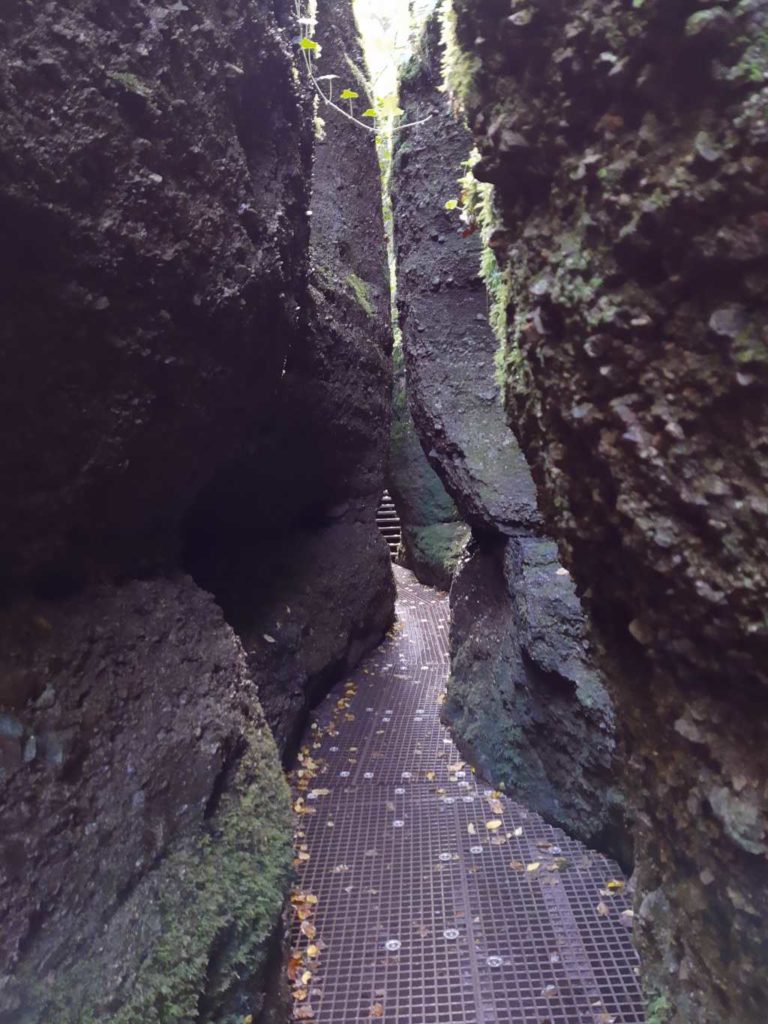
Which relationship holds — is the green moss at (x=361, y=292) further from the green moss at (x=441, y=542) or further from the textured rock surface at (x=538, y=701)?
the green moss at (x=441, y=542)

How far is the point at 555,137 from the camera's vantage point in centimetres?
174

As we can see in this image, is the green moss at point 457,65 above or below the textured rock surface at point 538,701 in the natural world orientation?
above

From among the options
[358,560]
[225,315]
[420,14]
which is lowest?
[358,560]

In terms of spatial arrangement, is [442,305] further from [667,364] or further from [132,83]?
[667,364]

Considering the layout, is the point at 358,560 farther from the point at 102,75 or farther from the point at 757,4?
the point at 757,4

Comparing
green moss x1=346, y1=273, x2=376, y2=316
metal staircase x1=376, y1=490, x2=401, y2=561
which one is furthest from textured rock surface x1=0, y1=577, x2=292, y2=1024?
metal staircase x1=376, y1=490, x2=401, y2=561

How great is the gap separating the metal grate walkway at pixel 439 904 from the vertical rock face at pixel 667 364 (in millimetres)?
1326

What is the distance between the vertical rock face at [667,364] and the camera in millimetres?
1383

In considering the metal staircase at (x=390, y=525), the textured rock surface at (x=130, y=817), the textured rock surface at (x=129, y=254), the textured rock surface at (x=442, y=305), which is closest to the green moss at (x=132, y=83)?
the textured rock surface at (x=129, y=254)

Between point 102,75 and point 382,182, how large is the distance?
7145mm

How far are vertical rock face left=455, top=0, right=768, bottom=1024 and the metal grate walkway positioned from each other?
1326mm

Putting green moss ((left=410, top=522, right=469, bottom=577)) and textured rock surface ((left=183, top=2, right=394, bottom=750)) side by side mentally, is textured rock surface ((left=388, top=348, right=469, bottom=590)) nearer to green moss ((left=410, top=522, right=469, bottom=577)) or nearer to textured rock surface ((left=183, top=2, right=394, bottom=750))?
green moss ((left=410, top=522, right=469, bottom=577))

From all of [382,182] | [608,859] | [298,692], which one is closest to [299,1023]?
[608,859]

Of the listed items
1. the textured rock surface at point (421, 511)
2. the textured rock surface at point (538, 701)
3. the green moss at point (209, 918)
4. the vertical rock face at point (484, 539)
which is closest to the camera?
the green moss at point (209, 918)
